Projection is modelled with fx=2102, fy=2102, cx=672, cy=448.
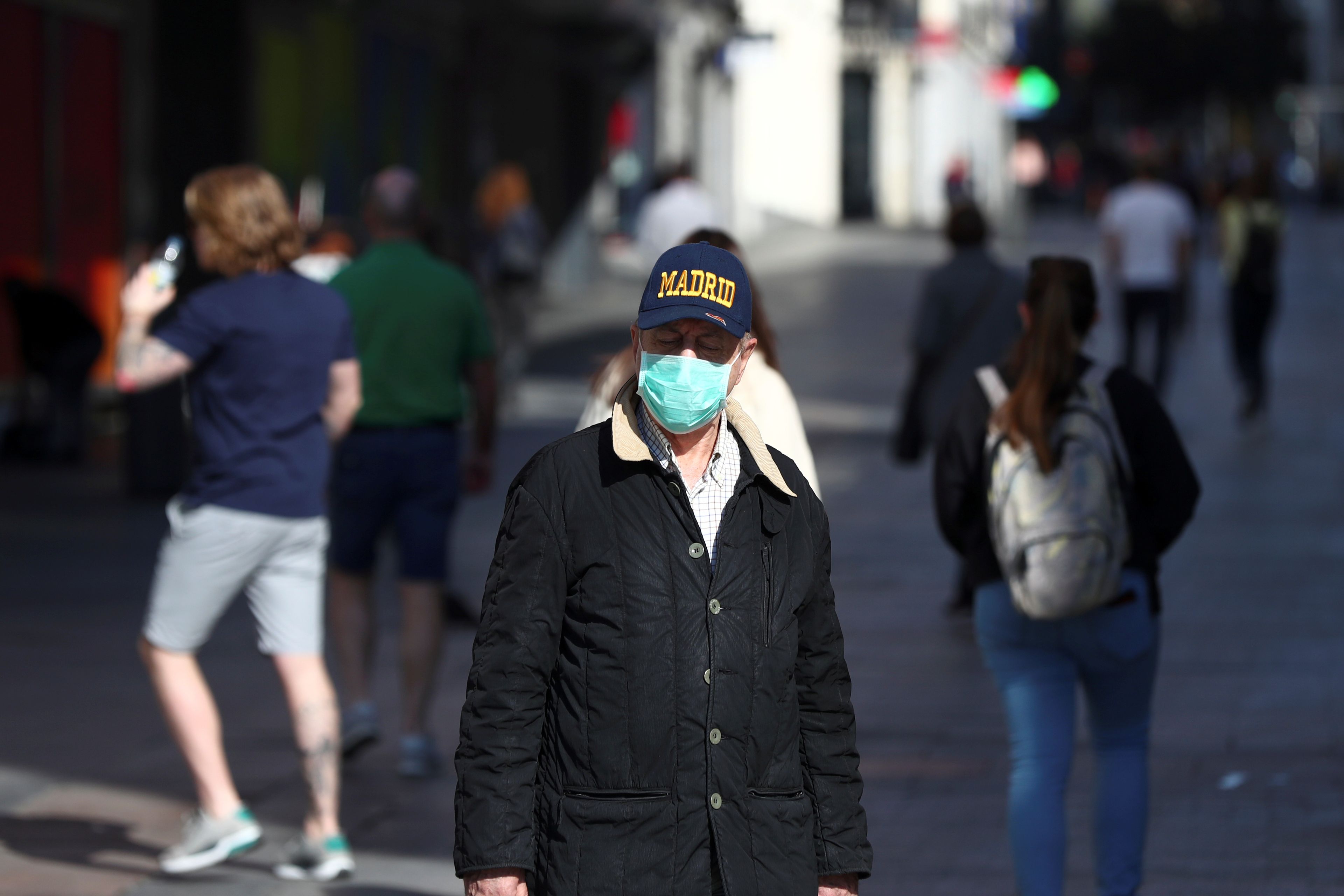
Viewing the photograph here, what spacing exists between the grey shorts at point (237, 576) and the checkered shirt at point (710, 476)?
2.42m

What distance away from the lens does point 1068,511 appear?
456 centimetres

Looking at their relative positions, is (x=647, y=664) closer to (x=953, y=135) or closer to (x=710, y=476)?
→ (x=710, y=476)

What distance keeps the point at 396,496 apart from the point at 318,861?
1.44 metres

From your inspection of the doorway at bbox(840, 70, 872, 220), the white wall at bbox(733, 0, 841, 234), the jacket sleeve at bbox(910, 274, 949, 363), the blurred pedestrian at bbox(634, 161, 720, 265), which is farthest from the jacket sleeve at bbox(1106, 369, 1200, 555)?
the doorway at bbox(840, 70, 872, 220)

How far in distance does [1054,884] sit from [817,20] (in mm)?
42503

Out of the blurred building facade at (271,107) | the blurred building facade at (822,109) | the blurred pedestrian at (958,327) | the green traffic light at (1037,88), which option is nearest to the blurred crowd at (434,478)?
the blurred building facade at (271,107)

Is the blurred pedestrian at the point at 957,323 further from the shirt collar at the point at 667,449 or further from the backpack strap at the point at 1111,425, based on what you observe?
the shirt collar at the point at 667,449

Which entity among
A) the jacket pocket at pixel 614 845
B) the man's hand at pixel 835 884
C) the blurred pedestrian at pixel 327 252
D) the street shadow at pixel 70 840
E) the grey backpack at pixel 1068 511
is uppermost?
the blurred pedestrian at pixel 327 252

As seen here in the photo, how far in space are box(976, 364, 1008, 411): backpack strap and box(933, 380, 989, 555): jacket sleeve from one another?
1 cm

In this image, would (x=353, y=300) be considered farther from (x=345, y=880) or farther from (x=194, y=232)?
(x=345, y=880)

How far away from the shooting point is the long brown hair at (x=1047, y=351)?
4605 mm

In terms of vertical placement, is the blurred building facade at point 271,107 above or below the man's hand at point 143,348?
Result: above

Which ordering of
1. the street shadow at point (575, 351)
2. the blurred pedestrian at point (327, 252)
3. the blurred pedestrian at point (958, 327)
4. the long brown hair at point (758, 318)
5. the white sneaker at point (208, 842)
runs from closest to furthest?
1. the long brown hair at point (758, 318)
2. the white sneaker at point (208, 842)
3. the blurred pedestrian at point (958, 327)
4. the blurred pedestrian at point (327, 252)
5. the street shadow at point (575, 351)

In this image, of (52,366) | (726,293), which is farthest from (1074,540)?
(52,366)
